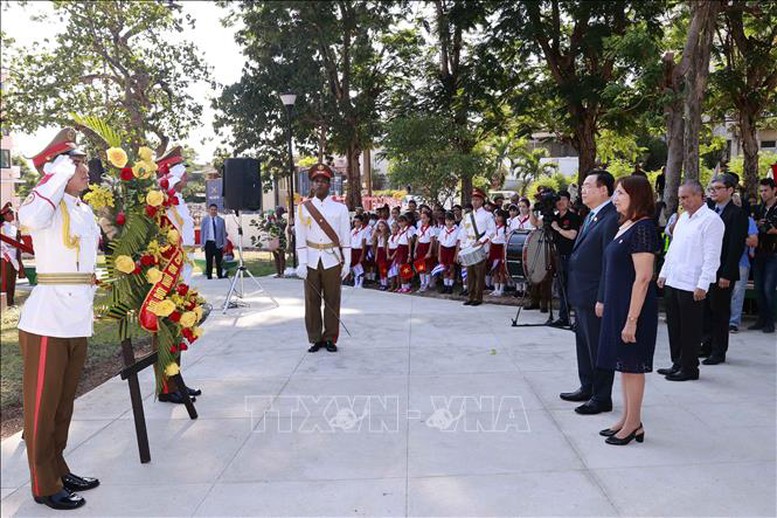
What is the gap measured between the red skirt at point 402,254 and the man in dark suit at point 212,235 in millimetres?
4884

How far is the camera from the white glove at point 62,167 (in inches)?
138

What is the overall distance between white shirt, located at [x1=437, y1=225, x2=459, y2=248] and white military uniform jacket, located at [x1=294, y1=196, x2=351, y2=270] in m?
4.63

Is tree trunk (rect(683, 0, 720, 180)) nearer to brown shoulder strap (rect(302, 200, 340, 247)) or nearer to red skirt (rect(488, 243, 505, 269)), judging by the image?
red skirt (rect(488, 243, 505, 269))

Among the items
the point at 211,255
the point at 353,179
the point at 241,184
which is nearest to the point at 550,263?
the point at 241,184

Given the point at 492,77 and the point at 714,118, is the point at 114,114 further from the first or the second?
the point at 714,118

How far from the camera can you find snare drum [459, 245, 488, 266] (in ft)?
34.0

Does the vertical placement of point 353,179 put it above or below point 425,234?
above

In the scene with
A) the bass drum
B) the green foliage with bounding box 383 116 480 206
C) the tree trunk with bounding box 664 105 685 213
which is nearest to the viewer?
the bass drum

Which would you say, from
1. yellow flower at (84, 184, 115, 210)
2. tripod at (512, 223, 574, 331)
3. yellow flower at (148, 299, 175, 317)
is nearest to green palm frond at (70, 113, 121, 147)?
yellow flower at (84, 184, 115, 210)

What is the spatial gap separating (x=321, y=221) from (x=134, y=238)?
3.12m

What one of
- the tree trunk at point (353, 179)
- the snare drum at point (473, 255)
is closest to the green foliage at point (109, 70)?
the tree trunk at point (353, 179)

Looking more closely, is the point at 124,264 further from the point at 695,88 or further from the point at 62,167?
the point at 695,88

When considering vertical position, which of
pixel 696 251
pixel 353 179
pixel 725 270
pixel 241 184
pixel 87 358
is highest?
pixel 353 179

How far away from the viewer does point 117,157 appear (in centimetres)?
420
